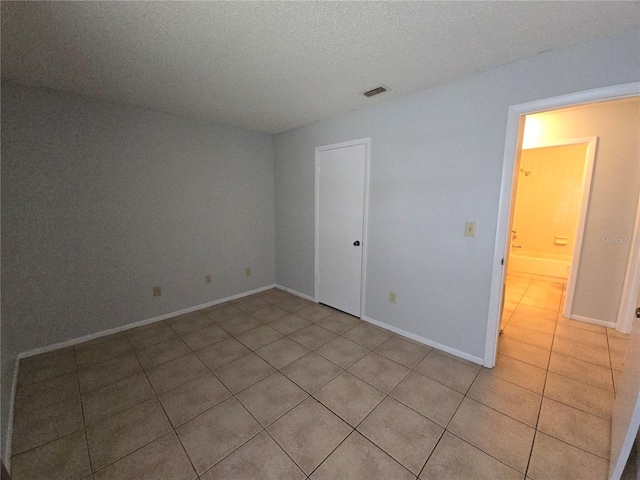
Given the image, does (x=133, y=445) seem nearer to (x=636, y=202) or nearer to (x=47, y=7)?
(x=47, y=7)

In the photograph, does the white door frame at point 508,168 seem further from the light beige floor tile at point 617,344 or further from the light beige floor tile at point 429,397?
the light beige floor tile at point 617,344

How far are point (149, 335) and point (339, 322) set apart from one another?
79.0 inches

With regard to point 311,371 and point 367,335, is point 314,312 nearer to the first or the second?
point 367,335

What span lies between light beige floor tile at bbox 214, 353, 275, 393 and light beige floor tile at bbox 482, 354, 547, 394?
71.1 inches

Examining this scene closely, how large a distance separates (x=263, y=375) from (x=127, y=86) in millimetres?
2666

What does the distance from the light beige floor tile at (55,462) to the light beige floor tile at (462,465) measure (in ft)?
5.78

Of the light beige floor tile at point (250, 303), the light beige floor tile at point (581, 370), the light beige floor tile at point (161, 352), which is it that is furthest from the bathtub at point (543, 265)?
the light beige floor tile at point (161, 352)

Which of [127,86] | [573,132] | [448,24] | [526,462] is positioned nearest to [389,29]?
[448,24]

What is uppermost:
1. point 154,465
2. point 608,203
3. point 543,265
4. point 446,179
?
point 446,179

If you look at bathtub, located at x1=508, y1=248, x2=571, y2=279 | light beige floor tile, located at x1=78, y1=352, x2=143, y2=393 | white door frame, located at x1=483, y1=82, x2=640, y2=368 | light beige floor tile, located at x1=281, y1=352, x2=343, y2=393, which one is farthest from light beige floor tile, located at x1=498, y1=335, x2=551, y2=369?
light beige floor tile, located at x1=78, y1=352, x2=143, y2=393

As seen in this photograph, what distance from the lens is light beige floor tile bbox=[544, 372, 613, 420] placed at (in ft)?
5.39

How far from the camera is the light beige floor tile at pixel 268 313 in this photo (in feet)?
9.75

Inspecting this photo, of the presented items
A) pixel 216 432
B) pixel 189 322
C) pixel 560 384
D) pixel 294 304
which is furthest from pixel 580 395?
pixel 189 322

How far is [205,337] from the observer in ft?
8.36
